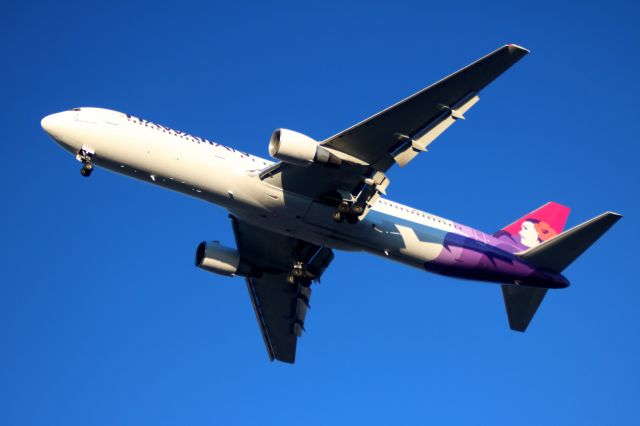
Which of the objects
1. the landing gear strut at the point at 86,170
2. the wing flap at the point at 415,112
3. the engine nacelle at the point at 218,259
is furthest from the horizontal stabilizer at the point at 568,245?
the landing gear strut at the point at 86,170

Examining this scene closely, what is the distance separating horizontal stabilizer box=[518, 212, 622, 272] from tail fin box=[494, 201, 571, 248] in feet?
9.55

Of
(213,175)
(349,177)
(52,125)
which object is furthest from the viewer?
(349,177)

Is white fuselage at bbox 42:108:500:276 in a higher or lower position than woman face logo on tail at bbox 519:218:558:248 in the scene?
lower

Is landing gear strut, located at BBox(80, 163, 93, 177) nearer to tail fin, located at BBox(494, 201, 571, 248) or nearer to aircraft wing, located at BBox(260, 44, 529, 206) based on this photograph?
aircraft wing, located at BBox(260, 44, 529, 206)

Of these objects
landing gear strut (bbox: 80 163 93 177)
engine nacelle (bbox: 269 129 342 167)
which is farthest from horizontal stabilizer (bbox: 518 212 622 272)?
landing gear strut (bbox: 80 163 93 177)

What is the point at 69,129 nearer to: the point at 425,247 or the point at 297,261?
the point at 297,261

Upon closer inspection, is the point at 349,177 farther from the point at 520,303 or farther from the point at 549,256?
the point at 520,303

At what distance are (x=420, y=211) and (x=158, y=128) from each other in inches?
587

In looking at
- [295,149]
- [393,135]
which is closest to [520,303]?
[393,135]

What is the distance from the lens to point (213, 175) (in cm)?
4400

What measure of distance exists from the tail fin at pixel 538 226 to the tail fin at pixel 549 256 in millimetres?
2829

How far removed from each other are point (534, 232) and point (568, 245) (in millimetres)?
6006

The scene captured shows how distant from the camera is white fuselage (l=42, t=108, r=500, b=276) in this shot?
4331 centimetres

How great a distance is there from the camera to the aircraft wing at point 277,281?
51969 mm
